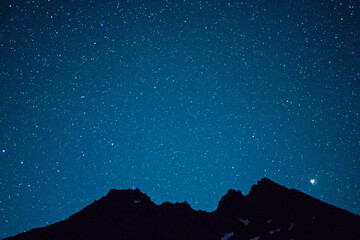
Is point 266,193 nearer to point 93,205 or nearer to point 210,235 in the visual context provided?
point 210,235

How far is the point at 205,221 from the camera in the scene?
44469 mm

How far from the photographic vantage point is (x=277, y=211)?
46.5 meters

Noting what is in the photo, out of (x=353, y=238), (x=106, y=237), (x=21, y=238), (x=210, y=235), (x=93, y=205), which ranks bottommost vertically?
(x=353, y=238)

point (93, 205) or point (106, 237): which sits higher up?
point (93, 205)

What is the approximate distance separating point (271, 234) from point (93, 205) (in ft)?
101

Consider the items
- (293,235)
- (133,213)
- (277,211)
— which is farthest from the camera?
(277,211)

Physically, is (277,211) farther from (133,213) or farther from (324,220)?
(133,213)

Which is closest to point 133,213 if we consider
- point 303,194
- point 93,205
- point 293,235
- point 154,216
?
point 154,216

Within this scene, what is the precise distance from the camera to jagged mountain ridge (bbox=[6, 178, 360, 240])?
1411 inches

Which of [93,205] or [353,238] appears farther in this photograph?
[93,205]

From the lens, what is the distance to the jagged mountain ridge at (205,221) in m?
35.8

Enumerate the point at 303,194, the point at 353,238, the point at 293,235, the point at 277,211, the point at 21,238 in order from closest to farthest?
the point at 353,238, the point at 293,235, the point at 21,238, the point at 277,211, the point at 303,194

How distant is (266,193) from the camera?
170ft

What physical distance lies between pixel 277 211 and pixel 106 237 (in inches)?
1289
